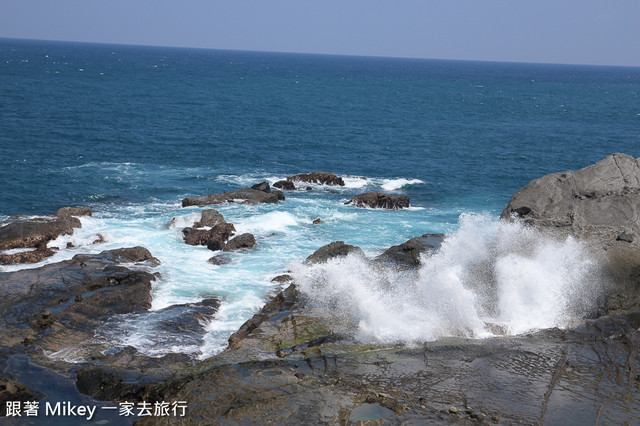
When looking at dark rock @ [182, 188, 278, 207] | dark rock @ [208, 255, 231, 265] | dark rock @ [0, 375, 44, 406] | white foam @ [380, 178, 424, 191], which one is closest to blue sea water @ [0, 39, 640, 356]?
white foam @ [380, 178, 424, 191]

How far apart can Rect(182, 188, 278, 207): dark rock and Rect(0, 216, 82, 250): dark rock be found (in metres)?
8.34

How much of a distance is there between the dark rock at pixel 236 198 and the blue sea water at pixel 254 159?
3.13ft

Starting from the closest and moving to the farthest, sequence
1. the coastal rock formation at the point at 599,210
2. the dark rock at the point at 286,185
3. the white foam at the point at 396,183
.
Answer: the coastal rock formation at the point at 599,210 < the dark rock at the point at 286,185 < the white foam at the point at 396,183

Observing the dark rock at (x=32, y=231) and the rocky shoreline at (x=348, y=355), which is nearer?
the rocky shoreline at (x=348, y=355)

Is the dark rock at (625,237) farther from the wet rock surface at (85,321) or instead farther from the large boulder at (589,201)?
the wet rock surface at (85,321)

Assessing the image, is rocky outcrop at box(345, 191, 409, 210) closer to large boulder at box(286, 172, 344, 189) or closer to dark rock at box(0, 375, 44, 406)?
large boulder at box(286, 172, 344, 189)

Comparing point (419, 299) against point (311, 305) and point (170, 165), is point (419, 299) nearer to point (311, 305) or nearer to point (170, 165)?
point (311, 305)

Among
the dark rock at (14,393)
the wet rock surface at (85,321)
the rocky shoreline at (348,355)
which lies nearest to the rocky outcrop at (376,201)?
the rocky shoreline at (348,355)

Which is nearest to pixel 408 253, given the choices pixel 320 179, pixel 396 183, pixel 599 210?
pixel 599 210

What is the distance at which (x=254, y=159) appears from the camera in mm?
53625

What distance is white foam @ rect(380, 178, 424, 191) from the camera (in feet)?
149

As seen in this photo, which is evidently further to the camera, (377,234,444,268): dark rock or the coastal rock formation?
(377,234,444,268): dark rock

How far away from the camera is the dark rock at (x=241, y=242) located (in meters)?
Answer: 29.2

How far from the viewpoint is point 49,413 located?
14.2 meters
